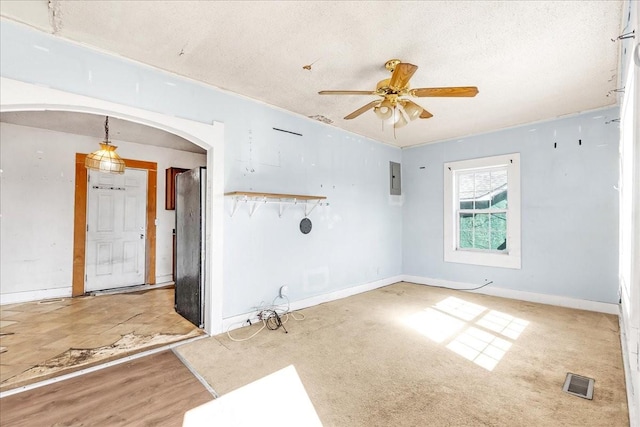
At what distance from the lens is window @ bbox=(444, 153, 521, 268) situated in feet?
14.7

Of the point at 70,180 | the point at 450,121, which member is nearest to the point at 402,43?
the point at 450,121

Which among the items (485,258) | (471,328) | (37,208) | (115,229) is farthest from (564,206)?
(37,208)

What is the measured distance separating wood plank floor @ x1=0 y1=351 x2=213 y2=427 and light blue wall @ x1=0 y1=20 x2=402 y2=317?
1.04 meters

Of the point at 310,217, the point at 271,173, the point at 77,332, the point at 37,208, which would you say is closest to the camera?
the point at 77,332

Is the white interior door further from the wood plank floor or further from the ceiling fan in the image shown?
the ceiling fan

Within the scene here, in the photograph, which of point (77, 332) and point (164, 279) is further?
point (164, 279)

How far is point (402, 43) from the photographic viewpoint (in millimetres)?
2359

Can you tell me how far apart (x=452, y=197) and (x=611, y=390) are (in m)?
3.44

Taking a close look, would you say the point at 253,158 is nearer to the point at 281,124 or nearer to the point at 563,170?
the point at 281,124

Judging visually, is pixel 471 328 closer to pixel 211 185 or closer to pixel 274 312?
pixel 274 312

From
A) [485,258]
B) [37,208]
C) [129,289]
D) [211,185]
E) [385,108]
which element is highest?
[385,108]

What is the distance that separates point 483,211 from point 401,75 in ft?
11.5

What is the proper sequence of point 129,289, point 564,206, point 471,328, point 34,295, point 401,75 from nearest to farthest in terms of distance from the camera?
point 401,75 < point 471,328 < point 564,206 < point 34,295 < point 129,289

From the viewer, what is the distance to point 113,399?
200 cm
